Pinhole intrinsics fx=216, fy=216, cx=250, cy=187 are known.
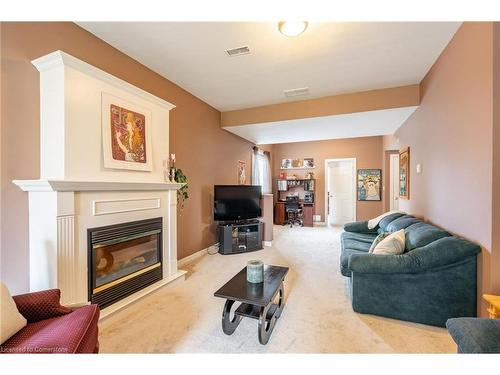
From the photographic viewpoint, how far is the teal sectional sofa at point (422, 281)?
1756 millimetres

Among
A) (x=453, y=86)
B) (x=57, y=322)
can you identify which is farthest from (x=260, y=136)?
(x=57, y=322)

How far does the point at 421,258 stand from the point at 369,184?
206 inches

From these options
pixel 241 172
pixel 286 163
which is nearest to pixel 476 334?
pixel 241 172

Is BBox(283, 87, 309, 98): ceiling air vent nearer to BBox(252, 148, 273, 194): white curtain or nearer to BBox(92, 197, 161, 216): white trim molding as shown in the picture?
BBox(92, 197, 161, 216): white trim molding

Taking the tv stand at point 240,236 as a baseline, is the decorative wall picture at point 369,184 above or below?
above

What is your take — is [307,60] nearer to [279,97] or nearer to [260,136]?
[279,97]

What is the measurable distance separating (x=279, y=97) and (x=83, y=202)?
3.05m

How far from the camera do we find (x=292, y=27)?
1.96 metres

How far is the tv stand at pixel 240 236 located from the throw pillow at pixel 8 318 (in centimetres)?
292

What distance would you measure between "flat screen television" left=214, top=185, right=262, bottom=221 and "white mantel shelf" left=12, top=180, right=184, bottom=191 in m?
1.61

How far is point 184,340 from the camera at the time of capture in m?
1.70

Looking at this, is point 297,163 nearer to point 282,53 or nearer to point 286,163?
point 286,163

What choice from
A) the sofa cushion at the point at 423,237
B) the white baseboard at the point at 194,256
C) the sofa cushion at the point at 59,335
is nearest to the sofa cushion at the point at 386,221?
the sofa cushion at the point at 423,237

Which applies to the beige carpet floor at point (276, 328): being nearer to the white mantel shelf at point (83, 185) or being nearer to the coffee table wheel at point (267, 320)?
the coffee table wheel at point (267, 320)
